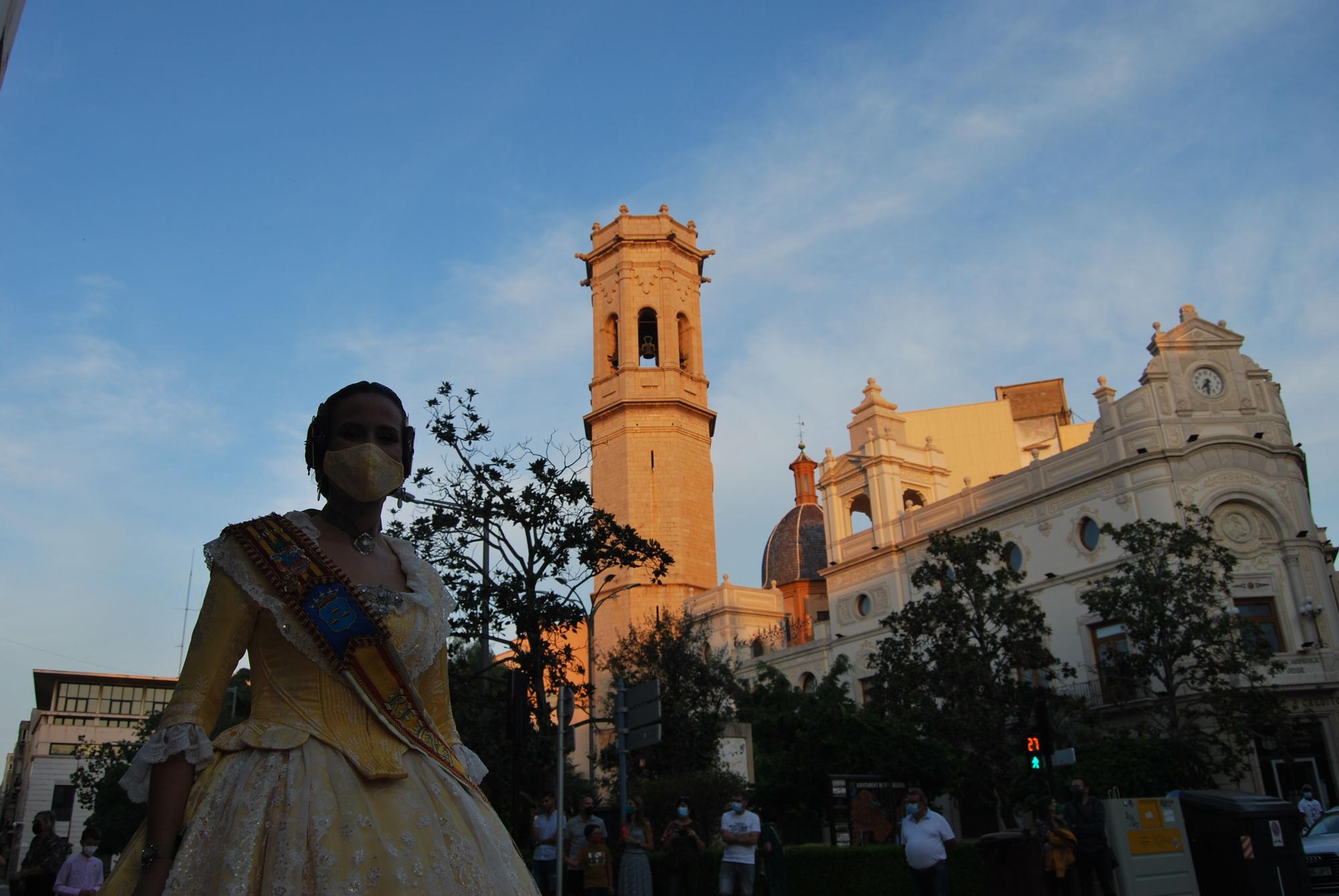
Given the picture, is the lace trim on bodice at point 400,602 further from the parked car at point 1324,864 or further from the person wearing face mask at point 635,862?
the parked car at point 1324,864

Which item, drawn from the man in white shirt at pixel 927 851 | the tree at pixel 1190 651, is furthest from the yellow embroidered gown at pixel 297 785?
the tree at pixel 1190 651

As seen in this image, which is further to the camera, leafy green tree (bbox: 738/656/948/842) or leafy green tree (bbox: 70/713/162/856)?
leafy green tree (bbox: 70/713/162/856)

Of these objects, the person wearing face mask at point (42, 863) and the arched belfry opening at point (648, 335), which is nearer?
the person wearing face mask at point (42, 863)

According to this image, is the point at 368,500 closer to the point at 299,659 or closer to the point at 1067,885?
the point at 299,659

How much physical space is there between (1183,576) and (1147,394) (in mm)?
6793

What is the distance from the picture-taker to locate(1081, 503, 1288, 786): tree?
23.2 m

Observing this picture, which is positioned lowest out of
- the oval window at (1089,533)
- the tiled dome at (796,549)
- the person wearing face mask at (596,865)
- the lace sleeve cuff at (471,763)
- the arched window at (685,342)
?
the person wearing face mask at (596,865)

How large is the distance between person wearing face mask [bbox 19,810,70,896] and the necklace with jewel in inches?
373

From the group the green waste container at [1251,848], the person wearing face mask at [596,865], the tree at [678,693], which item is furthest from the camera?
the tree at [678,693]

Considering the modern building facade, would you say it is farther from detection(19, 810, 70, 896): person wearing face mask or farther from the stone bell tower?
detection(19, 810, 70, 896): person wearing face mask

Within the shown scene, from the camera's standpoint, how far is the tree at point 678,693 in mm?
25438

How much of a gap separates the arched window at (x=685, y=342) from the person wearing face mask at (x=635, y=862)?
35413 mm

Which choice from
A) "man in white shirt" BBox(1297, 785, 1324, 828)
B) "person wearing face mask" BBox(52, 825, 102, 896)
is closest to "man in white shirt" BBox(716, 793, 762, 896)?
"person wearing face mask" BBox(52, 825, 102, 896)

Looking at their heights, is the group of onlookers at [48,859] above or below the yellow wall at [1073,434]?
below
